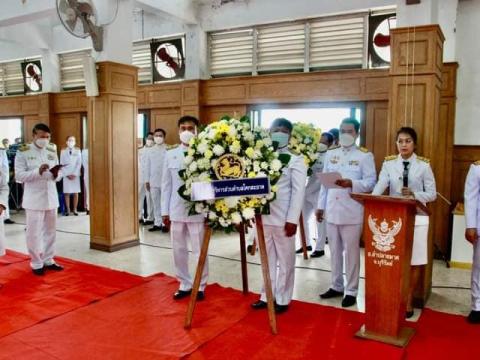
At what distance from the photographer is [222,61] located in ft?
24.9

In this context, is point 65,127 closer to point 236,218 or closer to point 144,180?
point 144,180

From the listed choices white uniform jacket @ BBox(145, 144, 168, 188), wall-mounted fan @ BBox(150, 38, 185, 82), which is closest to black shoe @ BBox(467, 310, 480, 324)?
white uniform jacket @ BBox(145, 144, 168, 188)

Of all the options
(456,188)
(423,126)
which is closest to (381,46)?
(456,188)

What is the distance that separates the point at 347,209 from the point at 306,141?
1.61 meters

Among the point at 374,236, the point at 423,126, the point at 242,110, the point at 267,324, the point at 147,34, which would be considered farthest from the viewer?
the point at 147,34

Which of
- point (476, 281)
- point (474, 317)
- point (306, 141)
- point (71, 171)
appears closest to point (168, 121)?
point (71, 171)

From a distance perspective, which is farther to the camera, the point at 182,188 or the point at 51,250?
the point at 51,250

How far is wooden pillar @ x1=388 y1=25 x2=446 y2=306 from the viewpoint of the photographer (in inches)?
153

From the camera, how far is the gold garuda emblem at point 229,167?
10.5 ft

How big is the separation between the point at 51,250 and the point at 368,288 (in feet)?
11.2

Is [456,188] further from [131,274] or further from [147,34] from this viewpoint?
[147,34]

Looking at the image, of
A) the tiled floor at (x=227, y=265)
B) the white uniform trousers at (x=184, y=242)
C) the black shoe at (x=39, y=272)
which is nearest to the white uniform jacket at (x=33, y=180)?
the black shoe at (x=39, y=272)

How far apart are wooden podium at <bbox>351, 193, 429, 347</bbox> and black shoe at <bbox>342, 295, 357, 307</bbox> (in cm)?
67

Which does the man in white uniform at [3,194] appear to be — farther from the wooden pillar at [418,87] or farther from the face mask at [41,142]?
the wooden pillar at [418,87]
